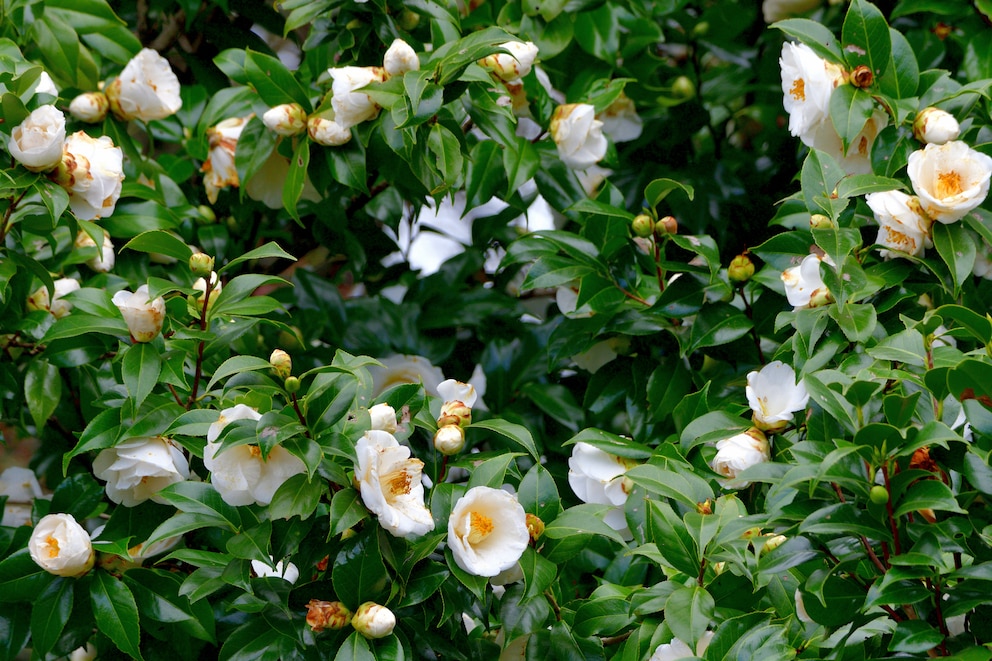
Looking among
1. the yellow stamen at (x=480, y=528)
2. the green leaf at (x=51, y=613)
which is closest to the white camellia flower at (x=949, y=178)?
the yellow stamen at (x=480, y=528)

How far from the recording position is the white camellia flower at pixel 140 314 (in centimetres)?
115

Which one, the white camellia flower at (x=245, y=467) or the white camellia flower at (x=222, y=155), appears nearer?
the white camellia flower at (x=245, y=467)

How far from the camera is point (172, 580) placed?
1.23 metres

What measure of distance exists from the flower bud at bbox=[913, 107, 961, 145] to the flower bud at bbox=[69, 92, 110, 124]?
3.57ft

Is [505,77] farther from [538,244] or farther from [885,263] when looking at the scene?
[885,263]

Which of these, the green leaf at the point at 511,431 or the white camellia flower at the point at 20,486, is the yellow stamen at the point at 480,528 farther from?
the white camellia flower at the point at 20,486

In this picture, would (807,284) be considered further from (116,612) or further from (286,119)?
(116,612)

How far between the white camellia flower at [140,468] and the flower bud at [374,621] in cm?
30

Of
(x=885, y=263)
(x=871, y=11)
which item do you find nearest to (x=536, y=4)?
(x=871, y=11)

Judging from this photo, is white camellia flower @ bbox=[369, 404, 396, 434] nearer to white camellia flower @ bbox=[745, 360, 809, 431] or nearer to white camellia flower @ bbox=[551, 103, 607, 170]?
white camellia flower @ bbox=[745, 360, 809, 431]

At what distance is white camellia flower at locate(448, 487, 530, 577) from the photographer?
997mm

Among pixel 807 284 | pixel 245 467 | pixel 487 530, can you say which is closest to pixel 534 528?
pixel 487 530

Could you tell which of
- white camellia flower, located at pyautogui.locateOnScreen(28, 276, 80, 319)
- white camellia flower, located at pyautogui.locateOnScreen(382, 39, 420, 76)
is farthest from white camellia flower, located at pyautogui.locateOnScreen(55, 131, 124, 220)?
white camellia flower, located at pyautogui.locateOnScreen(382, 39, 420, 76)

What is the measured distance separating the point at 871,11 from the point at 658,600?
28.5 inches
